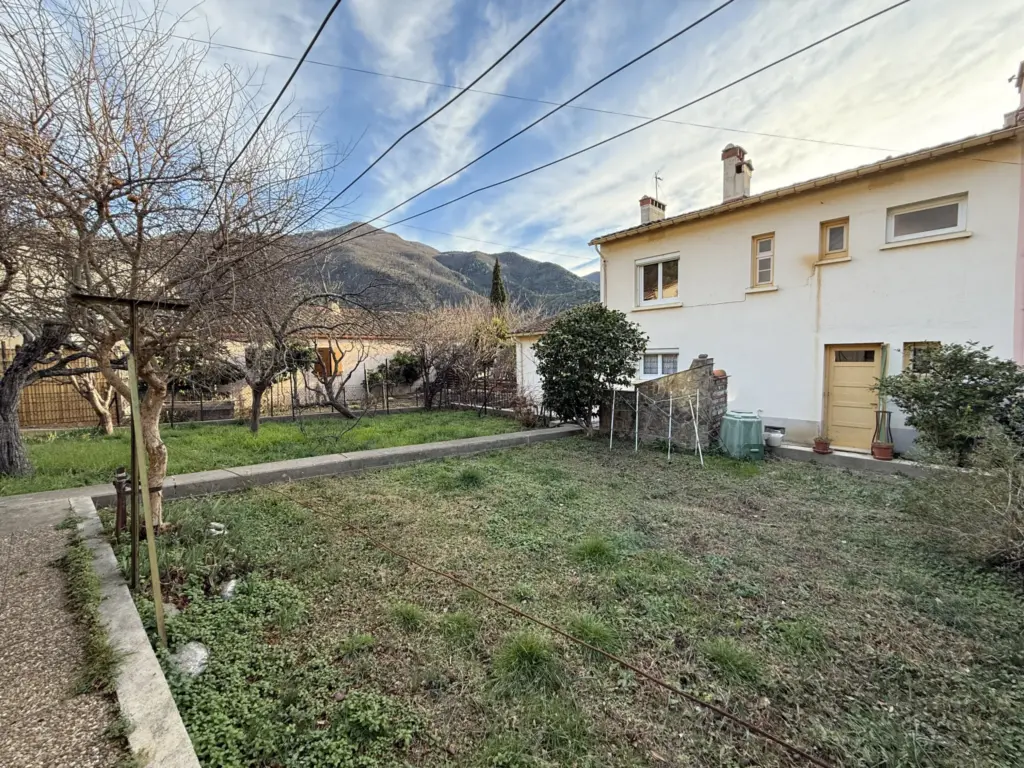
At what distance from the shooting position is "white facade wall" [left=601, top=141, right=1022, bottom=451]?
6.72 meters

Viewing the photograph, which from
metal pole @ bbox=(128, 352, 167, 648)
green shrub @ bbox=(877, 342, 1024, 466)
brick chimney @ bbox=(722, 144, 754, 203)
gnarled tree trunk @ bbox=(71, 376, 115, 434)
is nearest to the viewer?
metal pole @ bbox=(128, 352, 167, 648)

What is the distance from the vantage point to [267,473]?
6266mm

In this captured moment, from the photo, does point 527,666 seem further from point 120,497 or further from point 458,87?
point 458,87

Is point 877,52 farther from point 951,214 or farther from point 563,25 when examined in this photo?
point 951,214

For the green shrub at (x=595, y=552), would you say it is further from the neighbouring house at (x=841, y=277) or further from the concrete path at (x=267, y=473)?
the neighbouring house at (x=841, y=277)

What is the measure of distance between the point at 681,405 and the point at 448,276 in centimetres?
3695

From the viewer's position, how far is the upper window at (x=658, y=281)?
10.8 meters

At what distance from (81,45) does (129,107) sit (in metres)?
0.53

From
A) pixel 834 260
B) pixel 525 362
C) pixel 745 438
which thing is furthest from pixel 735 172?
pixel 525 362

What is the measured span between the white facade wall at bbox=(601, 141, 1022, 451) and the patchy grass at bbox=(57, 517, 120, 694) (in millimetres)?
9904

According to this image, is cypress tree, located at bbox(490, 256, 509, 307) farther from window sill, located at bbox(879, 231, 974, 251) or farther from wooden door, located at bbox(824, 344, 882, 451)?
window sill, located at bbox(879, 231, 974, 251)

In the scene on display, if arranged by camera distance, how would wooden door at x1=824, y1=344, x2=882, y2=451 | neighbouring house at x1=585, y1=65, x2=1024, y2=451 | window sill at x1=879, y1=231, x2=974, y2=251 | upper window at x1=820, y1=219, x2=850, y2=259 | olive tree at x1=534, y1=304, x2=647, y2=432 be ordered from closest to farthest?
neighbouring house at x1=585, y1=65, x2=1024, y2=451 < window sill at x1=879, y1=231, x2=974, y2=251 < wooden door at x1=824, y1=344, x2=882, y2=451 < upper window at x1=820, y1=219, x2=850, y2=259 < olive tree at x1=534, y1=304, x2=647, y2=432

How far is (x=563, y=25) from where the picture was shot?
4.71 metres

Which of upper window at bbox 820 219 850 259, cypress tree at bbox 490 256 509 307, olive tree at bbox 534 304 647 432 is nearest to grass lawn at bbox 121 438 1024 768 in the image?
olive tree at bbox 534 304 647 432
